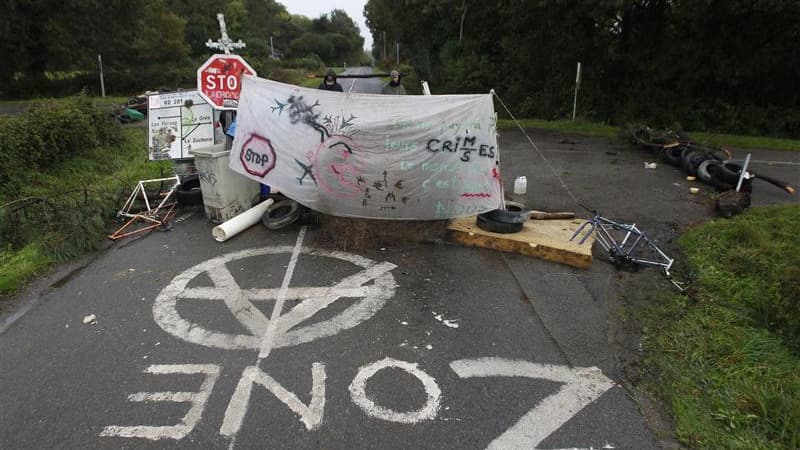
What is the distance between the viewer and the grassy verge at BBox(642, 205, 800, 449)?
3.09 m

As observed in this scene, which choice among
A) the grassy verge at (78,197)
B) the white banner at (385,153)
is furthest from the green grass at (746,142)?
the grassy verge at (78,197)

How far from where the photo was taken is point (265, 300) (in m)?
4.87

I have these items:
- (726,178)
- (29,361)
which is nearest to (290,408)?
(29,361)

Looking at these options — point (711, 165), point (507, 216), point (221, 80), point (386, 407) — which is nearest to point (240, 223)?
point (221, 80)

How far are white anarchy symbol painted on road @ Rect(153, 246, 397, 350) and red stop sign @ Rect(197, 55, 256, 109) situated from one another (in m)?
3.29

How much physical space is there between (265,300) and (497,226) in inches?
122

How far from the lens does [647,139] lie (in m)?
12.1

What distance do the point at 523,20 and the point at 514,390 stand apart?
19.2 metres

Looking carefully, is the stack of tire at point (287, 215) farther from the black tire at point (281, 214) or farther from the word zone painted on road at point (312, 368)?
the word zone painted on road at point (312, 368)

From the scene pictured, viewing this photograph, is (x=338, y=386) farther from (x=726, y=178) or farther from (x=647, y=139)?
(x=647, y=139)

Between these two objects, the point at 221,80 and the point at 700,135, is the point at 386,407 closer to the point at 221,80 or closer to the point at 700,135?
the point at 221,80

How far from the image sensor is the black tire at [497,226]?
598 centimetres

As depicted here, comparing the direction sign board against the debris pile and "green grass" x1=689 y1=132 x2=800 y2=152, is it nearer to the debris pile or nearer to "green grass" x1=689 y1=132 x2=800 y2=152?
the debris pile

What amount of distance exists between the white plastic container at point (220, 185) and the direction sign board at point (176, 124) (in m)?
1.41
